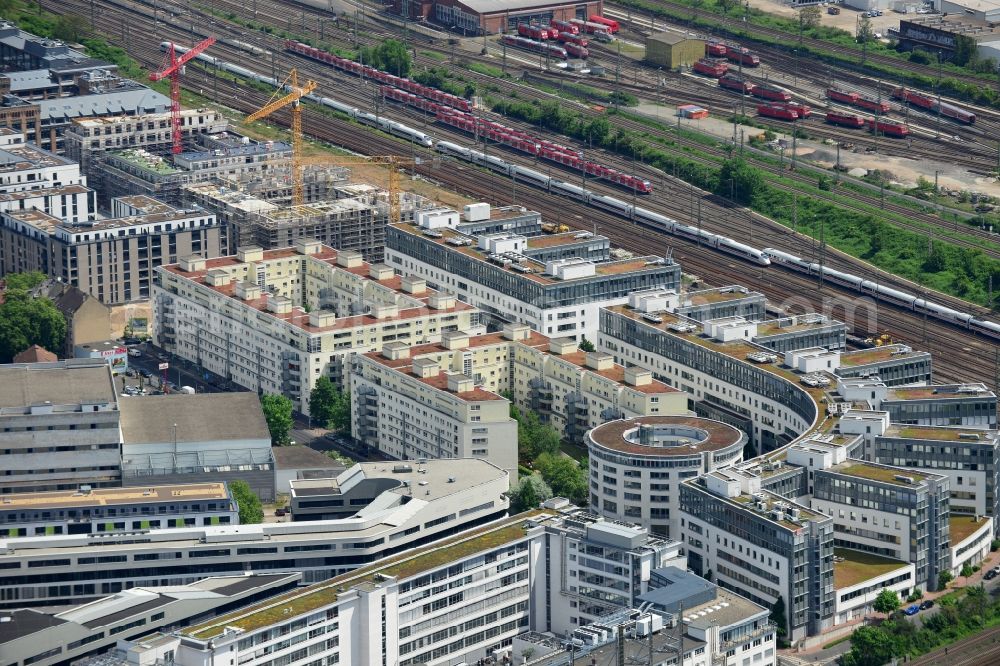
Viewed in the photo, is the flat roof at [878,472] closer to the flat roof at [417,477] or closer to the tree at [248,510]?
the flat roof at [417,477]

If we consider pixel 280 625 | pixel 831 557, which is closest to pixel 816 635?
pixel 831 557

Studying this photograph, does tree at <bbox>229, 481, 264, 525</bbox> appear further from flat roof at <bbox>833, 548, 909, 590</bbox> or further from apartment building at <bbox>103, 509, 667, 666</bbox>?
flat roof at <bbox>833, 548, 909, 590</bbox>

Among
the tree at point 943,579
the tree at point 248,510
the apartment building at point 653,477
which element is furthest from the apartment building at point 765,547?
the tree at point 248,510

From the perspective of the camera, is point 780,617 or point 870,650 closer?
point 870,650

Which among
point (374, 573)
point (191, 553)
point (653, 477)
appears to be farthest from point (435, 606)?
point (653, 477)

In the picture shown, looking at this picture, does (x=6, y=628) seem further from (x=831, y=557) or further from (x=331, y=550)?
(x=831, y=557)

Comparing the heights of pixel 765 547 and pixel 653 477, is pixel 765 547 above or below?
below

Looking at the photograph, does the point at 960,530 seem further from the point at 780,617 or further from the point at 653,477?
the point at 653,477
